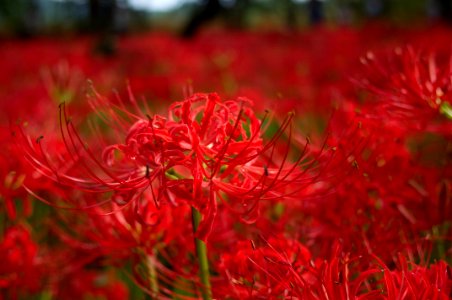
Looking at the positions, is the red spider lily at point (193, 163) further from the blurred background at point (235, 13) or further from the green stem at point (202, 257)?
the blurred background at point (235, 13)

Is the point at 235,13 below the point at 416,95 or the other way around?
below

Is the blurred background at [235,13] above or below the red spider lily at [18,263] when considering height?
below

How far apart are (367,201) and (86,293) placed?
729 millimetres

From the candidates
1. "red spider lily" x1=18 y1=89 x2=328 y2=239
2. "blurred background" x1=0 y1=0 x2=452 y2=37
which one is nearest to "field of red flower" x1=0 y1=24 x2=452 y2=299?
"red spider lily" x1=18 y1=89 x2=328 y2=239

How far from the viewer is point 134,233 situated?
0.89 m

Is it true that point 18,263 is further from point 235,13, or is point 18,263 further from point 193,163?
point 235,13

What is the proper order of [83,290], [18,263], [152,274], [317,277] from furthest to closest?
[83,290] < [18,263] < [152,274] < [317,277]

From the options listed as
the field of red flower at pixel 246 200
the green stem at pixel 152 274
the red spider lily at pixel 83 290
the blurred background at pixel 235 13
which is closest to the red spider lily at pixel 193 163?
the field of red flower at pixel 246 200

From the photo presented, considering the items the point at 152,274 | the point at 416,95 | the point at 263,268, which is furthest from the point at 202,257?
the point at 416,95

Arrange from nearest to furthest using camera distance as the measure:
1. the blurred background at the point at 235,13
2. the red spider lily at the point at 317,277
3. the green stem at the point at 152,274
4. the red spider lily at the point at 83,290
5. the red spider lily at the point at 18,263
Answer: the red spider lily at the point at 317,277, the green stem at the point at 152,274, the red spider lily at the point at 18,263, the red spider lily at the point at 83,290, the blurred background at the point at 235,13

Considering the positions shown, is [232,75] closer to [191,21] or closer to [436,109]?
[436,109]

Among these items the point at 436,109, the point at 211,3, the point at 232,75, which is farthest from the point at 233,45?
the point at 436,109

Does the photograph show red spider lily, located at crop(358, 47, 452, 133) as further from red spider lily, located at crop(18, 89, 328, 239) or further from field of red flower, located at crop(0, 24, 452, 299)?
red spider lily, located at crop(18, 89, 328, 239)

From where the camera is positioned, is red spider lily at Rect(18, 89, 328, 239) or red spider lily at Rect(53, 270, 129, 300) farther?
red spider lily at Rect(53, 270, 129, 300)
